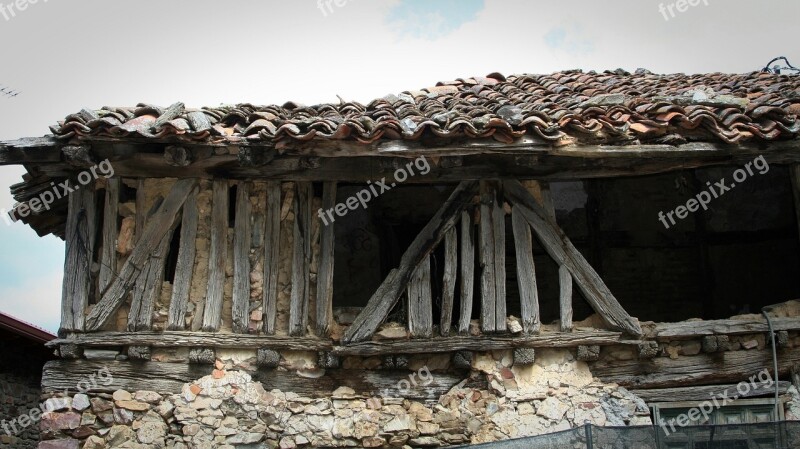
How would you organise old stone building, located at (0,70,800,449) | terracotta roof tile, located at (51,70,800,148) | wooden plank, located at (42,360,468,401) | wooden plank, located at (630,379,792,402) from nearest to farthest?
terracotta roof tile, located at (51,70,800,148), old stone building, located at (0,70,800,449), wooden plank, located at (42,360,468,401), wooden plank, located at (630,379,792,402)

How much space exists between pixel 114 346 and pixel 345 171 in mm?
2258

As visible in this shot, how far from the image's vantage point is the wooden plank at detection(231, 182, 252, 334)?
6.03 meters

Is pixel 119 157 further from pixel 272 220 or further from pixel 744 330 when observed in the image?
pixel 744 330

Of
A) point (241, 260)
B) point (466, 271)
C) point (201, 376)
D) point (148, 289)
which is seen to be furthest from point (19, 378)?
point (466, 271)

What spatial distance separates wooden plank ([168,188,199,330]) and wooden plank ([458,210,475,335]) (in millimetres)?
2156

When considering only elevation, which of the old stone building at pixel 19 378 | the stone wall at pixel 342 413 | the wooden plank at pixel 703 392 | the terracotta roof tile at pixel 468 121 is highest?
the terracotta roof tile at pixel 468 121

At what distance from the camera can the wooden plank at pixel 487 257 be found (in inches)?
241

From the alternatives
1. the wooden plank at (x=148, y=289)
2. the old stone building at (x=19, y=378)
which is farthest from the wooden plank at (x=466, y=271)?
the old stone building at (x=19, y=378)

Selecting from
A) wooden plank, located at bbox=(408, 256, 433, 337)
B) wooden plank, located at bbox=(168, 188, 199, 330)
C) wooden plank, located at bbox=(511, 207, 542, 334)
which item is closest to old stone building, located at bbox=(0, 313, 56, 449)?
wooden plank, located at bbox=(168, 188, 199, 330)

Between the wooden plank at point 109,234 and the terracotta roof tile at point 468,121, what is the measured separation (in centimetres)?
69

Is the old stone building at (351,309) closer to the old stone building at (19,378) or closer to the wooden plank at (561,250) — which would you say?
the wooden plank at (561,250)

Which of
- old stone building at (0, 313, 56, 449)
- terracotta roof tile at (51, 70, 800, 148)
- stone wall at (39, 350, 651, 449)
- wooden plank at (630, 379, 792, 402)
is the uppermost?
terracotta roof tile at (51, 70, 800, 148)

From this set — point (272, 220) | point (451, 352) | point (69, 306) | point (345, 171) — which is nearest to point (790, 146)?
point (451, 352)

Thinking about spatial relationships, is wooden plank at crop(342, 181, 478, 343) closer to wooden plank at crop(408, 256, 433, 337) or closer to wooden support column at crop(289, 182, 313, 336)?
wooden plank at crop(408, 256, 433, 337)
